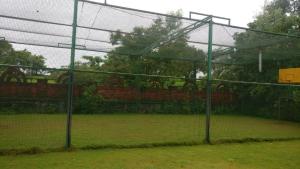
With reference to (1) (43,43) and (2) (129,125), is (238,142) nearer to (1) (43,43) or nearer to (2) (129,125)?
(2) (129,125)

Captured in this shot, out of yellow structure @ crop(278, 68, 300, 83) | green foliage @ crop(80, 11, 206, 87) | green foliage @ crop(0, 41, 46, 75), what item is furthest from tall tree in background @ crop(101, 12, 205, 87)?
yellow structure @ crop(278, 68, 300, 83)

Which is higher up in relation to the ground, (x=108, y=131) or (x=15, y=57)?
(x=15, y=57)

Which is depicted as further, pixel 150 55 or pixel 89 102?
pixel 150 55

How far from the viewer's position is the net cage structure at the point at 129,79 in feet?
20.8

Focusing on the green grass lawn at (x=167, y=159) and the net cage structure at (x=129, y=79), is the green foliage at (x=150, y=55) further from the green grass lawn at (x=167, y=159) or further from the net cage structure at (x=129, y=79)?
the green grass lawn at (x=167, y=159)

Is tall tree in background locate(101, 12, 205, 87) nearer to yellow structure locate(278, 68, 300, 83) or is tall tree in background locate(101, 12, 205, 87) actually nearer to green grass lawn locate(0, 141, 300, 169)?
yellow structure locate(278, 68, 300, 83)

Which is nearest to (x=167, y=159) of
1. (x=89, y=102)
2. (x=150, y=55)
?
(x=89, y=102)

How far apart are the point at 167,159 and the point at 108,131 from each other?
8.56 ft

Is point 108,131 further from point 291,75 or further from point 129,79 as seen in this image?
point 291,75

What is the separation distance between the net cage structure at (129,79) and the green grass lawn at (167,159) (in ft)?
1.65

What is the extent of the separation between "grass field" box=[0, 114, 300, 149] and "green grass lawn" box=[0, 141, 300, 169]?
1.81 feet

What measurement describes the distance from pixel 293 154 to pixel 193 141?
1870mm

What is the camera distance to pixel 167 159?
17.1 feet

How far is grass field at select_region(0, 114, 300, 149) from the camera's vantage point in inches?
242
